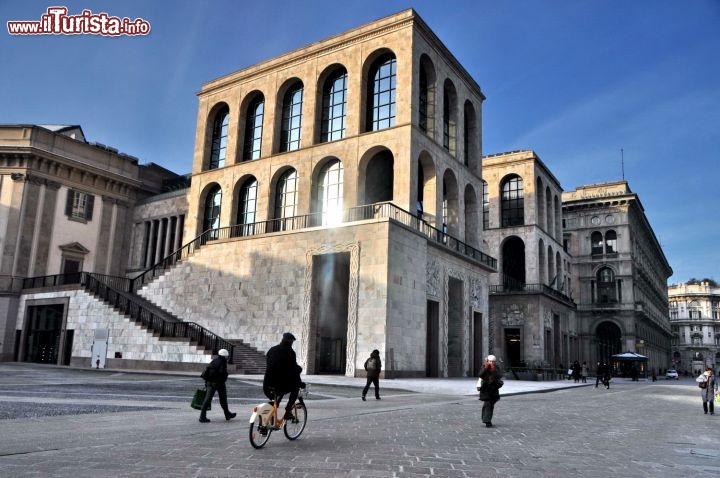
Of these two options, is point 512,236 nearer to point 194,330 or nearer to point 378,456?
point 194,330

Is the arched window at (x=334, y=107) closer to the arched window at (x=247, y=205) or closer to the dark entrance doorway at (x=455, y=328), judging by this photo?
the arched window at (x=247, y=205)

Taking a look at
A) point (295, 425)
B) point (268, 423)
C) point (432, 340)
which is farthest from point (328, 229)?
point (268, 423)

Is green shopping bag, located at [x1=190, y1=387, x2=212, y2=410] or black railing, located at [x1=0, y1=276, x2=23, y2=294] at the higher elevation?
black railing, located at [x1=0, y1=276, x2=23, y2=294]

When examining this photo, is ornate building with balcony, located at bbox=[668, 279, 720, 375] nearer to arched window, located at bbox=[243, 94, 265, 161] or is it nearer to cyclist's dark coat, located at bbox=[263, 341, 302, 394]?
arched window, located at bbox=[243, 94, 265, 161]

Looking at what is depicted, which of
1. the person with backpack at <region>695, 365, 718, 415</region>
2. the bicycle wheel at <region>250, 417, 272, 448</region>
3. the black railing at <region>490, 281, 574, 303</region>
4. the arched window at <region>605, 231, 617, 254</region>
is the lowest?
the bicycle wheel at <region>250, 417, 272, 448</region>

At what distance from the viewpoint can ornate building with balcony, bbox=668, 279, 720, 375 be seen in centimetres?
12681

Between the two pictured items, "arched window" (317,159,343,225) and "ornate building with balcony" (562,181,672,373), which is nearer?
"arched window" (317,159,343,225)

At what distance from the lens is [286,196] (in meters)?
35.9

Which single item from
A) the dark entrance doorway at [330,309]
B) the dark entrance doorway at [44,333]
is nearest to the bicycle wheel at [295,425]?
the dark entrance doorway at [330,309]

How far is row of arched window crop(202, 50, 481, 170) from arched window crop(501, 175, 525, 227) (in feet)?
49.4

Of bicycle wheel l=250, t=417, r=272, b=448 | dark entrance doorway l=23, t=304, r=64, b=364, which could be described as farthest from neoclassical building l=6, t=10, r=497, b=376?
bicycle wheel l=250, t=417, r=272, b=448

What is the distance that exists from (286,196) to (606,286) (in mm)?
48348

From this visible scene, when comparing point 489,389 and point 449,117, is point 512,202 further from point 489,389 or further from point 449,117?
point 489,389

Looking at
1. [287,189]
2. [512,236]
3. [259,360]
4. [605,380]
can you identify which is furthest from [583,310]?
[259,360]
